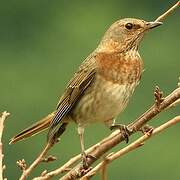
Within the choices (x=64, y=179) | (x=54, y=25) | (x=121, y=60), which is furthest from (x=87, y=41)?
(x=64, y=179)

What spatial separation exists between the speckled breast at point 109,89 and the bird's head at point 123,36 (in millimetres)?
117

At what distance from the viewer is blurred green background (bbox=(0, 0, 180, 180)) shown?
702 inches

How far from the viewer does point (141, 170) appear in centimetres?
1750

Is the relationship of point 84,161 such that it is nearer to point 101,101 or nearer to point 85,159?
point 85,159

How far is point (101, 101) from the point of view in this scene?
5180 mm

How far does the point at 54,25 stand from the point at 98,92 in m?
23.1

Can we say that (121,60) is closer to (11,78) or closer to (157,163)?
(157,163)

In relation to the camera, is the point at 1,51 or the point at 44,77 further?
the point at 1,51

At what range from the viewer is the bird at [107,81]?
512cm

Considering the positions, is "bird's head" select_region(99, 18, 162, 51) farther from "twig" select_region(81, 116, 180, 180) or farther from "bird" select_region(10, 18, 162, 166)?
"twig" select_region(81, 116, 180, 180)

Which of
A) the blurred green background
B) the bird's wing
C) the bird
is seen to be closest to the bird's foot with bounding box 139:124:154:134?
the bird

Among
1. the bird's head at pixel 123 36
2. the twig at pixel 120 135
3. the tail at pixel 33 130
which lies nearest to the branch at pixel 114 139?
the twig at pixel 120 135

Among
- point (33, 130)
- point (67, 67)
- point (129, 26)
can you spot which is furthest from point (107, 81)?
point (67, 67)

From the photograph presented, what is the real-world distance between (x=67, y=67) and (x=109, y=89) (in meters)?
17.5
